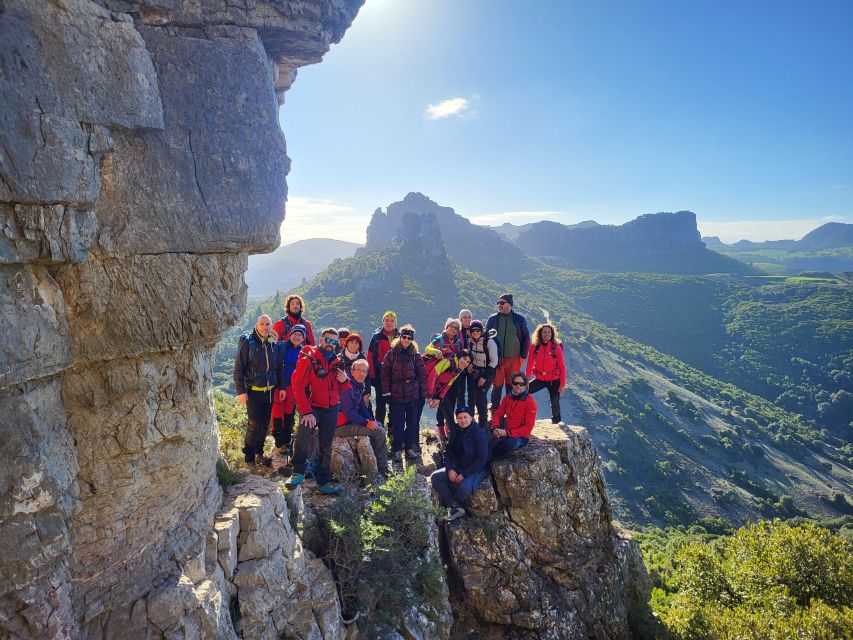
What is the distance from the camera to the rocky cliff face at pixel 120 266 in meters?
3.45

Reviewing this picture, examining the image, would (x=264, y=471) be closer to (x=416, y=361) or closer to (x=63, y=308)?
(x=416, y=361)

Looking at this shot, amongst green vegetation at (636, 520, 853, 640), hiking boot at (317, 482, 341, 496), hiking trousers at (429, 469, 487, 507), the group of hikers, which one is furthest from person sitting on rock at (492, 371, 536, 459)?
green vegetation at (636, 520, 853, 640)

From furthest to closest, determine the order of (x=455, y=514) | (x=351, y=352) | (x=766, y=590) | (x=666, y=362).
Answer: (x=666, y=362), (x=766, y=590), (x=455, y=514), (x=351, y=352)

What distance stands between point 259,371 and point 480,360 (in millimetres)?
4204

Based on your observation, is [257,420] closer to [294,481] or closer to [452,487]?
[294,481]

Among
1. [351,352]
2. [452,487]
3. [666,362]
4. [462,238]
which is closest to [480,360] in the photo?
[452,487]

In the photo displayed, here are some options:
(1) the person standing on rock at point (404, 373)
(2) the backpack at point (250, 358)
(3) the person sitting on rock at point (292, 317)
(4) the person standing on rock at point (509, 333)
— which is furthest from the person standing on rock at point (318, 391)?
(4) the person standing on rock at point (509, 333)

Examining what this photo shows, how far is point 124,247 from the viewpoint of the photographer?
4.34 m

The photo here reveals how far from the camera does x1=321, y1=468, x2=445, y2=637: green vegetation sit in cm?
635

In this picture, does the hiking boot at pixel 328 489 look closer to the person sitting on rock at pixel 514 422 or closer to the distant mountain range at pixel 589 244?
the person sitting on rock at pixel 514 422

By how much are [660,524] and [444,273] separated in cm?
6436

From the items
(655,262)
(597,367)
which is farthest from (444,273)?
(655,262)

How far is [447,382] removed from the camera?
9.01m

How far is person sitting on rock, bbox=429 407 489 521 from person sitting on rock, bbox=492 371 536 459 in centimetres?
61
